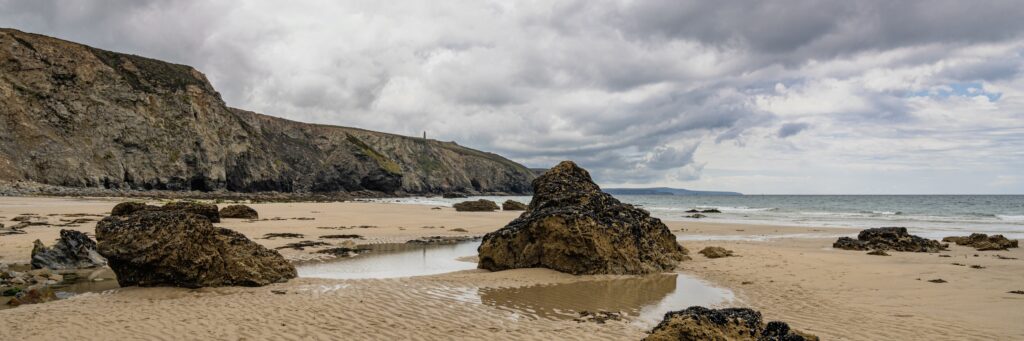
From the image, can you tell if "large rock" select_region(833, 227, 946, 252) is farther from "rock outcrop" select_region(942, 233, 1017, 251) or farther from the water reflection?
the water reflection

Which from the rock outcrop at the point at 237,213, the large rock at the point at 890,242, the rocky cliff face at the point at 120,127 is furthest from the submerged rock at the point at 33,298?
the rocky cliff face at the point at 120,127

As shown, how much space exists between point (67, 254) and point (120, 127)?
169 ft

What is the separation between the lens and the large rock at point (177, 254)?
916cm

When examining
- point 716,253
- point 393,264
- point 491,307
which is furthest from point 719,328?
point 716,253

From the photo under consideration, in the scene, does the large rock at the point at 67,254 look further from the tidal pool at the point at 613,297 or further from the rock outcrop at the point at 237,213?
the rock outcrop at the point at 237,213

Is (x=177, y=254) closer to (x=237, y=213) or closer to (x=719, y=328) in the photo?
(x=719, y=328)

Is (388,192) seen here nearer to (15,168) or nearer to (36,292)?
(15,168)

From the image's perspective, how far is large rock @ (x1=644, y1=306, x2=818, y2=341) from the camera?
4781 mm

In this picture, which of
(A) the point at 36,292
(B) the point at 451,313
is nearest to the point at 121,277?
(A) the point at 36,292

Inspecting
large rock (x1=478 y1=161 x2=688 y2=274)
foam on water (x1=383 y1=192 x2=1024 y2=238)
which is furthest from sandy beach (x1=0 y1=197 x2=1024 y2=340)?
foam on water (x1=383 y1=192 x2=1024 y2=238)

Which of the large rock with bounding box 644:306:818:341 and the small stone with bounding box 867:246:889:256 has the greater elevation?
the large rock with bounding box 644:306:818:341

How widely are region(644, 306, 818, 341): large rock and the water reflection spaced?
7.35 meters

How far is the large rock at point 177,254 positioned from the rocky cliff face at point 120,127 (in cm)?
4656

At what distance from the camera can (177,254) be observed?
9281 millimetres
